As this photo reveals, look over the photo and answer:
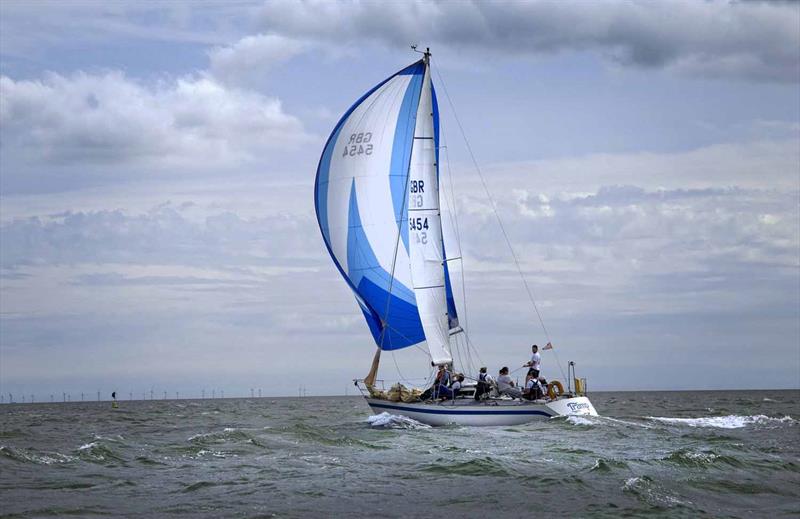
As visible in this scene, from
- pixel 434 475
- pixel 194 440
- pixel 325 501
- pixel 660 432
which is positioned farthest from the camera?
pixel 660 432

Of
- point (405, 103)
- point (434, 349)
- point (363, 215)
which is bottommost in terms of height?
point (434, 349)

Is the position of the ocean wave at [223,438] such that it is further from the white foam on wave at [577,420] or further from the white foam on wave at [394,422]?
the white foam on wave at [577,420]

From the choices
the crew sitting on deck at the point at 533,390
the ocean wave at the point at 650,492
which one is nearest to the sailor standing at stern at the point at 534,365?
the crew sitting on deck at the point at 533,390

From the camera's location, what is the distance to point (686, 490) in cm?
2064

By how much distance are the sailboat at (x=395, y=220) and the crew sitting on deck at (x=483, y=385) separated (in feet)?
7.78

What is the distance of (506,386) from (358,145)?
11.0m

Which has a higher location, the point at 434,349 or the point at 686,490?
the point at 434,349

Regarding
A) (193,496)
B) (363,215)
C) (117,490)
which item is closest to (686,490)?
(193,496)

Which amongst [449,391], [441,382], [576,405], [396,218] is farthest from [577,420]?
[396,218]

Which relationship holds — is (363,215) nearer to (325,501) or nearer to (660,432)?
(660,432)

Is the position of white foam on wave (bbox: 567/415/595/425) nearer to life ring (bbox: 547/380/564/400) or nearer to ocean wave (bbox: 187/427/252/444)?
life ring (bbox: 547/380/564/400)

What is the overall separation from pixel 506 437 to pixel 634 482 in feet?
32.9

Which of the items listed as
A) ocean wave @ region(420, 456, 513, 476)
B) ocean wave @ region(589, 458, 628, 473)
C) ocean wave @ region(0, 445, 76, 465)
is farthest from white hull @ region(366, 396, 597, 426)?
ocean wave @ region(0, 445, 76, 465)

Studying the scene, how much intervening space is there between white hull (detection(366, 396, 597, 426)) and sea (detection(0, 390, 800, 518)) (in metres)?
0.37
